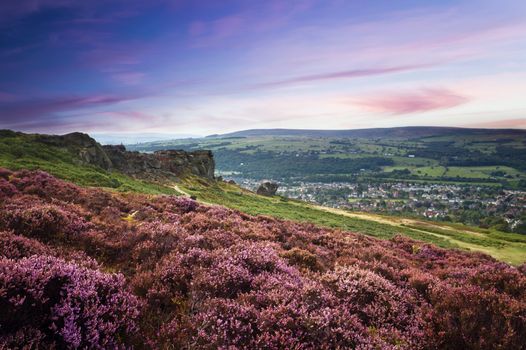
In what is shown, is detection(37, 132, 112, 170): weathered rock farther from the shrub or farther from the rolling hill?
the shrub

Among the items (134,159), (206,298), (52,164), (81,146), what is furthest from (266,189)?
(206,298)

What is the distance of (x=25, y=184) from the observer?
15.8 metres

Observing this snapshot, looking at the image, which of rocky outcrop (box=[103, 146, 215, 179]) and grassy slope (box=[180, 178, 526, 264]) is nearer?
grassy slope (box=[180, 178, 526, 264])

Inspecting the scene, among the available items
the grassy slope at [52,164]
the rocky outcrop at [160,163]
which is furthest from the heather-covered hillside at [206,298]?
the rocky outcrop at [160,163]

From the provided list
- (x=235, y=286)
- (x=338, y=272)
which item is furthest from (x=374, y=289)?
(x=235, y=286)

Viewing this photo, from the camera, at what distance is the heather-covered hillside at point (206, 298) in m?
4.32

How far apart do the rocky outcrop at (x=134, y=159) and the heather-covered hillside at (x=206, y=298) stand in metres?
39.8

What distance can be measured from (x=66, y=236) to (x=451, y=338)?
9635 millimetres

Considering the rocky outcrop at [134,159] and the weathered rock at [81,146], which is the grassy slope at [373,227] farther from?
the weathered rock at [81,146]

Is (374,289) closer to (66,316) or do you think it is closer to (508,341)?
(508,341)

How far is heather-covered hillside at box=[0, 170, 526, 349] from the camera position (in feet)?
14.2

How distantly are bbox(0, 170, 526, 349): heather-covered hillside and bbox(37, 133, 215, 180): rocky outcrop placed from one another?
39.8 metres

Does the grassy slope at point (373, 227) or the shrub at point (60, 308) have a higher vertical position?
the shrub at point (60, 308)

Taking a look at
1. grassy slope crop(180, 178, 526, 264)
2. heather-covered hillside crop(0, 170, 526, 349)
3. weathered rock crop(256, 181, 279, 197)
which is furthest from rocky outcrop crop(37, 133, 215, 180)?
heather-covered hillside crop(0, 170, 526, 349)
